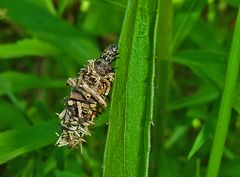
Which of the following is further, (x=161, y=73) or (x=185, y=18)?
(x=185, y=18)

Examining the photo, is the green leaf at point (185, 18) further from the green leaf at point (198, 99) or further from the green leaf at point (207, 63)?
the green leaf at point (198, 99)

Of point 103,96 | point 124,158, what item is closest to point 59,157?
point 103,96

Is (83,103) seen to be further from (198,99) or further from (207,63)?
(198,99)

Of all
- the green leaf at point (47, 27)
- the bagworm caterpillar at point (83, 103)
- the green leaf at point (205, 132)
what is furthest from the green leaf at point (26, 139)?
the green leaf at point (47, 27)

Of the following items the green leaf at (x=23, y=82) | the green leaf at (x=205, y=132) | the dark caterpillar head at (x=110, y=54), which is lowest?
the green leaf at (x=205, y=132)

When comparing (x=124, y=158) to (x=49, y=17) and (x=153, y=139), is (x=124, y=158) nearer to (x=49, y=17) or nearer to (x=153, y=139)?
(x=153, y=139)

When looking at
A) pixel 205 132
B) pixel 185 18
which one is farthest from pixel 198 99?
pixel 205 132

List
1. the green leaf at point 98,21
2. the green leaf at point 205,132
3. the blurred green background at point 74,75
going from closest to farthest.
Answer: the green leaf at point 205,132, the blurred green background at point 74,75, the green leaf at point 98,21
